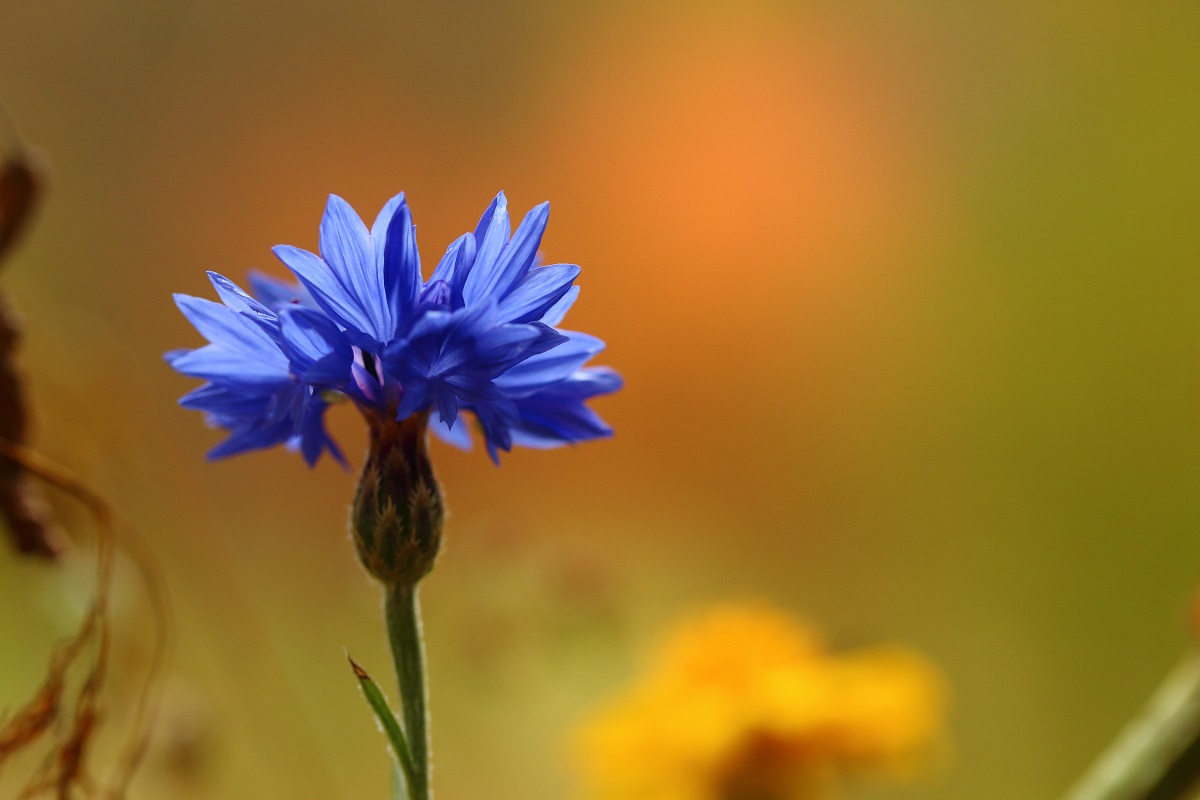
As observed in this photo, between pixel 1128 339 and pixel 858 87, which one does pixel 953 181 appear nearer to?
pixel 858 87

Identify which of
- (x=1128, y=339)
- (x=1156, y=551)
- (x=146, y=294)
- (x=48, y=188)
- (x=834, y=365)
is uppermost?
(x=146, y=294)

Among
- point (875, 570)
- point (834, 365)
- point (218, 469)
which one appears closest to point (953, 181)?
point (834, 365)

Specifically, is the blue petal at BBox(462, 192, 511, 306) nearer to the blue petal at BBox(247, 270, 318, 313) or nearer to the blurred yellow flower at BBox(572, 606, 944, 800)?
the blue petal at BBox(247, 270, 318, 313)

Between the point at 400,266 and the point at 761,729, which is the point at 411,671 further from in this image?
the point at 761,729

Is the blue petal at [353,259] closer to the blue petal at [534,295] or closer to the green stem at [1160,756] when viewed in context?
the blue petal at [534,295]

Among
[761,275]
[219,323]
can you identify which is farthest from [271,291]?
[761,275]
